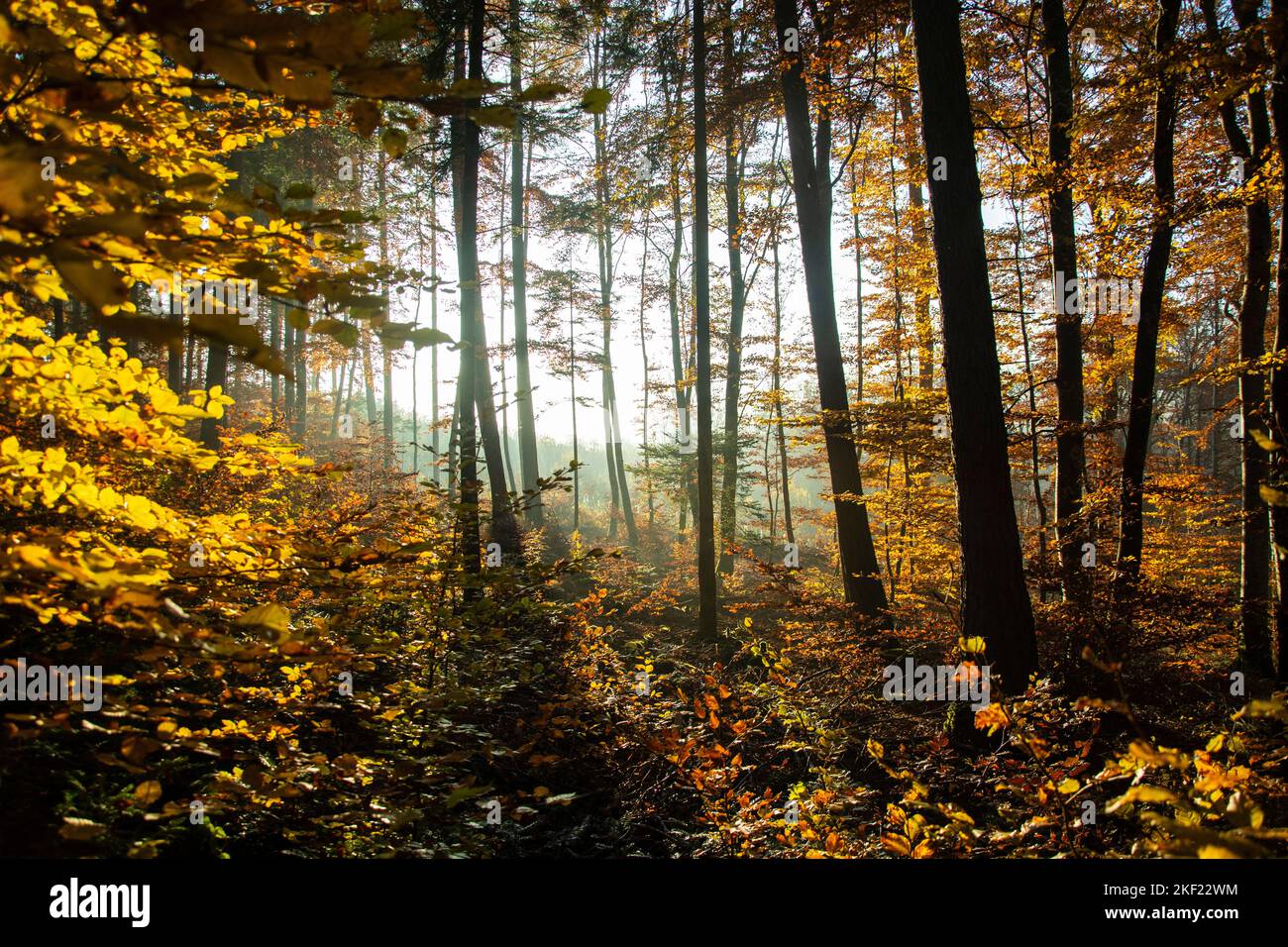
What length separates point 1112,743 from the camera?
14.7 feet

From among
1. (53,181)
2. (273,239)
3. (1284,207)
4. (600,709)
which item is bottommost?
(600,709)

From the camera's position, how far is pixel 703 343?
891 cm

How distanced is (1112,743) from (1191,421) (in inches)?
1467

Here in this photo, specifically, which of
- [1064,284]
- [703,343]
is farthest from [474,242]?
[1064,284]

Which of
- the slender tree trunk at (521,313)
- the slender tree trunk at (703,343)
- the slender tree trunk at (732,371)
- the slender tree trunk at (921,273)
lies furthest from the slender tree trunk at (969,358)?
the slender tree trunk at (521,313)

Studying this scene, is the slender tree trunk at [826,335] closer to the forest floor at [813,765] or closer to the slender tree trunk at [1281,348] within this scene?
the forest floor at [813,765]

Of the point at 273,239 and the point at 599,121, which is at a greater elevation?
the point at 599,121

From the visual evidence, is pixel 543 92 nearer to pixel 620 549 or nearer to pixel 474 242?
pixel 620 549

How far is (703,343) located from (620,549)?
11.1 ft

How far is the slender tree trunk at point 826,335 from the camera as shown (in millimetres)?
7164

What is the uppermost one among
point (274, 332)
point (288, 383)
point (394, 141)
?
point (274, 332)

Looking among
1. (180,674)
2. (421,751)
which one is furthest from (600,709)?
(180,674)

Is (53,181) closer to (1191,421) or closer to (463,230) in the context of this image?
(463,230)
